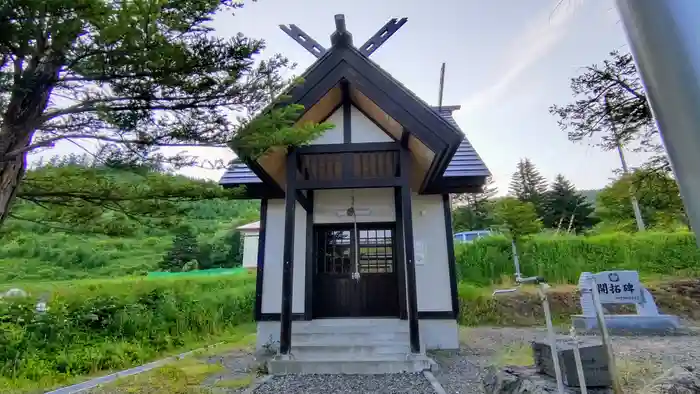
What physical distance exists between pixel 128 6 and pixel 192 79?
Answer: 851 mm

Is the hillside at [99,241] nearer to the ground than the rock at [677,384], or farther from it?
farther from it

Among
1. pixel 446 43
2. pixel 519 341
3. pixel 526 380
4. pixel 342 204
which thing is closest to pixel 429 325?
pixel 519 341

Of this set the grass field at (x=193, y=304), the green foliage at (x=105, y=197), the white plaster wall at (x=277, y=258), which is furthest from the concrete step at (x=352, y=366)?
the grass field at (x=193, y=304)

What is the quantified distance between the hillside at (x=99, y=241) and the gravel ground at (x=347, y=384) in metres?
2.43

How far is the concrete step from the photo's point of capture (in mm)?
4918

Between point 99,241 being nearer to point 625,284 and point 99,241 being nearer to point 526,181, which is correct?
point 625,284

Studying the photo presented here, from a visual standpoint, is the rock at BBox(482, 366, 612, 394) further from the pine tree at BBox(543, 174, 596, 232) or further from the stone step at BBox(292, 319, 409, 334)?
the pine tree at BBox(543, 174, 596, 232)

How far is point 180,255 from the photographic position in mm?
19406

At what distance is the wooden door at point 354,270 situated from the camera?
23.1 ft

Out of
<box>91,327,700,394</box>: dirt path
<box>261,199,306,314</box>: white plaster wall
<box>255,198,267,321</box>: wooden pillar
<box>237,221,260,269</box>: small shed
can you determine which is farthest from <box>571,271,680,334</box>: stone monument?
<box>237,221,260,269</box>: small shed

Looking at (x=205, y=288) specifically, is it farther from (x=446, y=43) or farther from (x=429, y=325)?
(x=446, y=43)

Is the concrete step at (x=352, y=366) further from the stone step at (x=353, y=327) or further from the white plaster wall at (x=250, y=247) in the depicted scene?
the white plaster wall at (x=250, y=247)

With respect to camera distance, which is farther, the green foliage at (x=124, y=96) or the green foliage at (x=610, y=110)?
the green foliage at (x=610, y=110)

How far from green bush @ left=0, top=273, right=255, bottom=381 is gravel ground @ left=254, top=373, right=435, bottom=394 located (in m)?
3.19
